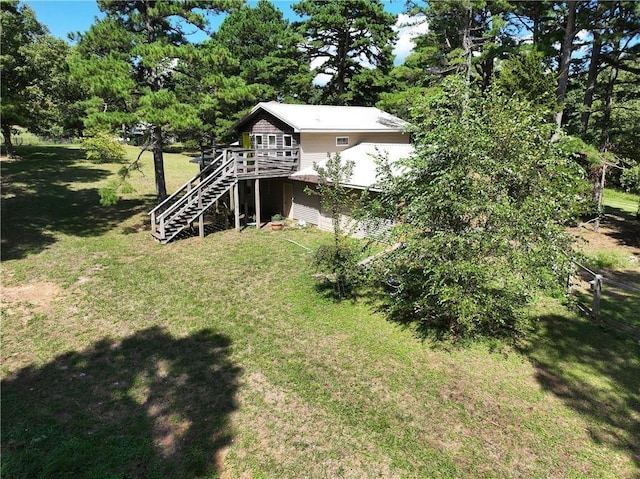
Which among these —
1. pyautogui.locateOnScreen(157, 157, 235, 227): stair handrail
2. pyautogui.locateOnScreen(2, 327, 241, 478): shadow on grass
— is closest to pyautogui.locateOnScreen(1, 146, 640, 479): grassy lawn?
pyautogui.locateOnScreen(2, 327, 241, 478): shadow on grass

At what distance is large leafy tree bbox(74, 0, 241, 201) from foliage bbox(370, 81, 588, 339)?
11614 millimetres

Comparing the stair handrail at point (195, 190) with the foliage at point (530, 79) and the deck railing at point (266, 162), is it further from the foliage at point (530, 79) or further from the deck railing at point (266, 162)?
the foliage at point (530, 79)

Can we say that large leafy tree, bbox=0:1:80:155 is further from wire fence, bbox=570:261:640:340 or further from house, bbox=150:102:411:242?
wire fence, bbox=570:261:640:340

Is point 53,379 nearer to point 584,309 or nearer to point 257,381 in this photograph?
point 257,381

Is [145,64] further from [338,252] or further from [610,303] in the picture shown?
[610,303]

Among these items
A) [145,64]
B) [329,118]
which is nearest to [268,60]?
[329,118]

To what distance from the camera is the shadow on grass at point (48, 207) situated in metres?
16.8

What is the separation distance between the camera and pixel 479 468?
576 centimetres

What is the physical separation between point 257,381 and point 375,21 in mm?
31733

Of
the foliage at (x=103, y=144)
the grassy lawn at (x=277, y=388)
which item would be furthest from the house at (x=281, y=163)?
the foliage at (x=103, y=144)

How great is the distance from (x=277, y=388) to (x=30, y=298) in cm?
842

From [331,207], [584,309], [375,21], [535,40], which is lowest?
[584,309]

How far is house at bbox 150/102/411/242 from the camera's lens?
58.2 feet

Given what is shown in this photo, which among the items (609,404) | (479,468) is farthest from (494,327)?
(479,468)
